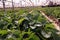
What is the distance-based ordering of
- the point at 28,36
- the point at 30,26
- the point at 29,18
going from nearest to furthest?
the point at 28,36 < the point at 30,26 < the point at 29,18

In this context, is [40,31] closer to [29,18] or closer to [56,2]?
[29,18]

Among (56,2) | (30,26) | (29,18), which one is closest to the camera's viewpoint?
(30,26)

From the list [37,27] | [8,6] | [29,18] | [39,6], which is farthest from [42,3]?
[37,27]

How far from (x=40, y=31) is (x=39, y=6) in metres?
3.98

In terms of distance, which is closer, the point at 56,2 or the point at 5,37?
the point at 5,37

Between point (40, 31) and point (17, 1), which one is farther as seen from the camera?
point (17, 1)

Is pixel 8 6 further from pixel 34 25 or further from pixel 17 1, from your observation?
pixel 34 25

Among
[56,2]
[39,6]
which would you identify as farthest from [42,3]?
[56,2]

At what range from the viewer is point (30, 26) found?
7.61ft

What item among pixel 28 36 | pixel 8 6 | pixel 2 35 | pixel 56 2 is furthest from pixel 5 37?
pixel 56 2

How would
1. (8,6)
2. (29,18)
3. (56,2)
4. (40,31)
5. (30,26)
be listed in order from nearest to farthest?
(40,31) → (30,26) → (29,18) → (8,6) → (56,2)

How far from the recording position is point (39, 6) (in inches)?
240

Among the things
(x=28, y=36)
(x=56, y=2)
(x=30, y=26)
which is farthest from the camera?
(x=56, y=2)

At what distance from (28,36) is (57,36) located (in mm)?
345
